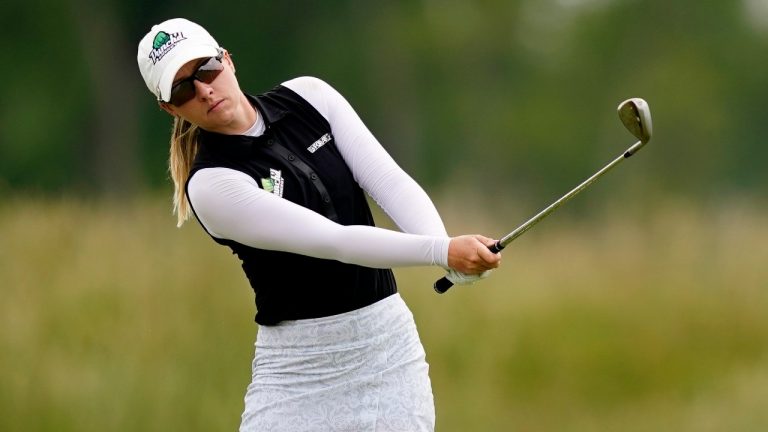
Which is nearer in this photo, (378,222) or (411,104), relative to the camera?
(378,222)

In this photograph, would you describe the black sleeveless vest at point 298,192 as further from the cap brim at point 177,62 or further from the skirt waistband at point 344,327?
the cap brim at point 177,62

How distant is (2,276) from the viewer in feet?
25.0

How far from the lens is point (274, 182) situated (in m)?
3.84

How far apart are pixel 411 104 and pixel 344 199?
23316mm

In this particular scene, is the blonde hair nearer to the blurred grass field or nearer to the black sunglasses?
the black sunglasses

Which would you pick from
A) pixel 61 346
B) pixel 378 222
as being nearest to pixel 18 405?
pixel 61 346

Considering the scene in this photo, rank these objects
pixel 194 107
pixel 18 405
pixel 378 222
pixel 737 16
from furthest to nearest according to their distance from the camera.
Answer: pixel 737 16 < pixel 378 222 < pixel 18 405 < pixel 194 107

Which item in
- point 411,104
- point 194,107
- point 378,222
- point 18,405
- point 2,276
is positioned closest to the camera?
point 194,107

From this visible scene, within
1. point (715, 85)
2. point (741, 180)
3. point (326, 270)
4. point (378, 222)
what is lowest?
point (326, 270)

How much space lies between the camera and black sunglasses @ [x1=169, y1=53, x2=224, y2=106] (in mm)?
3822

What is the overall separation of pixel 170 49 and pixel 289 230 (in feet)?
1.94

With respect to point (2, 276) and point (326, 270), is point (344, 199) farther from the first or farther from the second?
point (2, 276)

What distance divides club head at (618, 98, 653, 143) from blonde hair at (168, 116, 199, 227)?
119cm

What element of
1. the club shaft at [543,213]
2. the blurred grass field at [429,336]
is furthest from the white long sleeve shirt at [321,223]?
the blurred grass field at [429,336]
